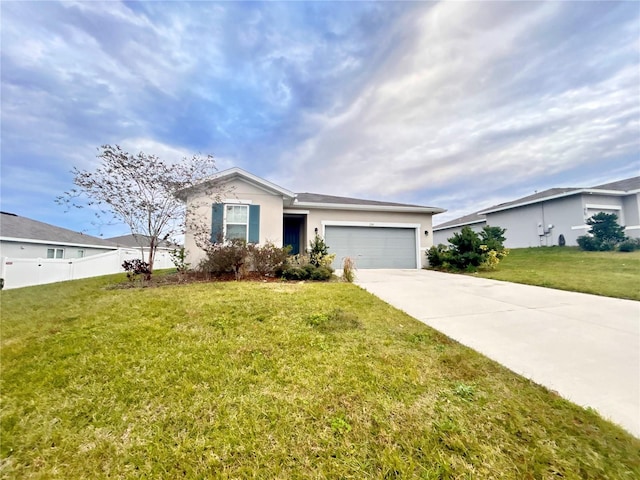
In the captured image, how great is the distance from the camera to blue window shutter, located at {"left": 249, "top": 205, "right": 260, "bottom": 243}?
33.7 feet

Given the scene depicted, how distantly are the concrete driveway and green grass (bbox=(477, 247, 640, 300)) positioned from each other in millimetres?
948

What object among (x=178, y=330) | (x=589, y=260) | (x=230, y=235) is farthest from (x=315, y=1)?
(x=589, y=260)

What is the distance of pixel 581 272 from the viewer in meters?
9.55

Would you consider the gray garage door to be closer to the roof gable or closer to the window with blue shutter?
the roof gable

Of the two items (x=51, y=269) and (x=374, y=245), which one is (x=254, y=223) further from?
(x=51, y=269)

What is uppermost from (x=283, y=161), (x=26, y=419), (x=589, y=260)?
(x=283, y=161)

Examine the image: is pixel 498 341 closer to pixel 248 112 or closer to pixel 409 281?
pixel 409 281

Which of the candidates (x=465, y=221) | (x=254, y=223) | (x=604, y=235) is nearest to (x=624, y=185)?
(x=604, y=235)

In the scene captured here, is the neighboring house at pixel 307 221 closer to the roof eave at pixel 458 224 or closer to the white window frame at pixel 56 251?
the roof eave at pixel 458 224

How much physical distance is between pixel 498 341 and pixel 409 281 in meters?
5.02

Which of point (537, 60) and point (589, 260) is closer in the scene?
point (537, 60)

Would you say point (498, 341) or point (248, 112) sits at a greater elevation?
point (248, 112)

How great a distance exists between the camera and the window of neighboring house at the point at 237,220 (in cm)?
1018

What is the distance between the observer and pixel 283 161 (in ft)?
48.1
